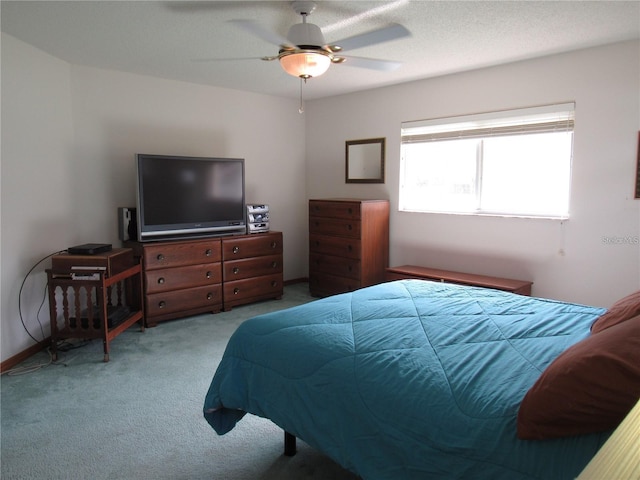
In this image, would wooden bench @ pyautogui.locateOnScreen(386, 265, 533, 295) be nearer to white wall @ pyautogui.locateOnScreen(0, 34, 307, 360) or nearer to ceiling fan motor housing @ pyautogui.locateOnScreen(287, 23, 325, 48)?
white wall @ pyautogui.locateOnScreen(0, 34, 307, 360)

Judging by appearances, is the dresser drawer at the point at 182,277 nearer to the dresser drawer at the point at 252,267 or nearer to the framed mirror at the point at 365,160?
the dresser drawer at the point at 252,267

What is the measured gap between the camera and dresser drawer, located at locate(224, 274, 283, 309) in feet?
14.9

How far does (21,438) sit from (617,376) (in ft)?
8.83

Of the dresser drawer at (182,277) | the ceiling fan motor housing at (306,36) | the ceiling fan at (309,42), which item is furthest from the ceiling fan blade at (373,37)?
the dresser drawer at (182,277)

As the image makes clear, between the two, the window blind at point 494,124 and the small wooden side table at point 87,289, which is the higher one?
the window blind at point 494,124

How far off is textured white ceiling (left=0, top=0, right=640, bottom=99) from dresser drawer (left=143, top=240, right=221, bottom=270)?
1.66 meters

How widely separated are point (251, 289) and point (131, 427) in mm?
2388

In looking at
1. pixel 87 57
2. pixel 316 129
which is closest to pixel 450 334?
pixel 87 57

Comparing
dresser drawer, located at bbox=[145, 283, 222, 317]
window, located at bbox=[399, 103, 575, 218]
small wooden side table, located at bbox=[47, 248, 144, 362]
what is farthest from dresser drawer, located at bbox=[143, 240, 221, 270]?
window, located at bbox=[399, 103, 575, 218]

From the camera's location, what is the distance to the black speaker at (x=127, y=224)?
4133 mm

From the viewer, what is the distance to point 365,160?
5.13m

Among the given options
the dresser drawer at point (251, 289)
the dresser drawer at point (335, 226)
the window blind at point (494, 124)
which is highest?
the window blind at point (494, 124)

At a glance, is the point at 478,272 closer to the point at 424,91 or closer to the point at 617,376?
the point at 424,91

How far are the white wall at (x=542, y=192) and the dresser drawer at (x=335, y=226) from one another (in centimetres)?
56
